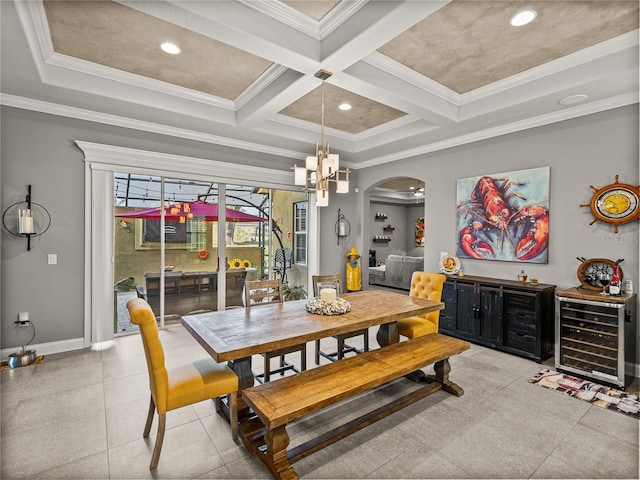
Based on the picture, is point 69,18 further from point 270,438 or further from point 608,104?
point 608,104

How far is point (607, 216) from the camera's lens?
3381 mm

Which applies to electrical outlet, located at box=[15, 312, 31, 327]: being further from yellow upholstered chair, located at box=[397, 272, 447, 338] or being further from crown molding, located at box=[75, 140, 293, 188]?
yellow upholstered chair, located at box=[397, 272, 447, 338]

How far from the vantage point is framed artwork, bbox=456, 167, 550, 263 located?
12.8 ft

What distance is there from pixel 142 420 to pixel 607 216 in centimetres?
482

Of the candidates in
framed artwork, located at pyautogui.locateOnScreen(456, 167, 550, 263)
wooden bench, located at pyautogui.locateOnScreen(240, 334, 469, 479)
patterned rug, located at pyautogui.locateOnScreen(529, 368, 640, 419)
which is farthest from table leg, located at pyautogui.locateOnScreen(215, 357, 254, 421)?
framed artwork, located at pyautogui.locateOnScreen(456, 167, 550, 263)

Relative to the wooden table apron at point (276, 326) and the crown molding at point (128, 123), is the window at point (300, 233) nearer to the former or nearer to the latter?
the crown molding at point (128, 123)

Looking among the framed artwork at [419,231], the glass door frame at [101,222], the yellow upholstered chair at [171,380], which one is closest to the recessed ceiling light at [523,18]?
the yellow upholstered chair at [171,380]

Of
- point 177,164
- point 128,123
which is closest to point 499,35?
point 177,164

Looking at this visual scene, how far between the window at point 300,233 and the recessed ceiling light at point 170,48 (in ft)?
11.7

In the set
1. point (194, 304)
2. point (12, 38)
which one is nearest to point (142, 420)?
point (194, 304)

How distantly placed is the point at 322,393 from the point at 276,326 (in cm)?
68

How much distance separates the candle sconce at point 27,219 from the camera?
345 centimetres

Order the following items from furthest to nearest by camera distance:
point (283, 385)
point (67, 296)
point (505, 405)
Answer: point (67, 296) < point (505, 405) < point (283, 385)

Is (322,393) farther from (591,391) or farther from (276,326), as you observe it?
(591,391)
